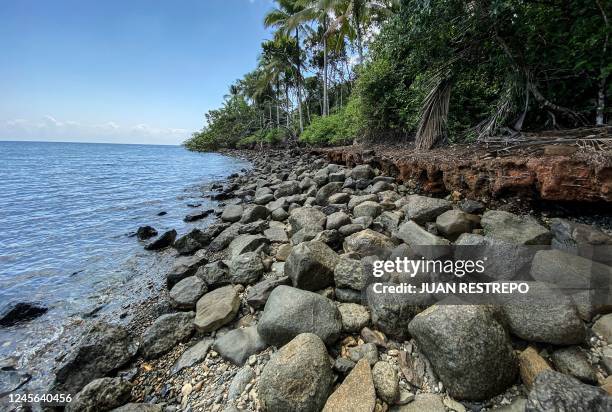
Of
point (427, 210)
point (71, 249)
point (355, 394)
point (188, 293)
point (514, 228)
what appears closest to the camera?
point (355, 394)

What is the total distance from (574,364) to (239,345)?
2371 mm

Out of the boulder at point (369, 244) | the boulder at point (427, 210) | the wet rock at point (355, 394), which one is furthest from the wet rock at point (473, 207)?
the wet rock at point (355, 394)

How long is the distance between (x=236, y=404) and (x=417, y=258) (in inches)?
79.5

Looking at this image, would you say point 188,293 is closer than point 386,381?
No

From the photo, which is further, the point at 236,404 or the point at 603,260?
the point at 603,260

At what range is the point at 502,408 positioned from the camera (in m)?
1.56

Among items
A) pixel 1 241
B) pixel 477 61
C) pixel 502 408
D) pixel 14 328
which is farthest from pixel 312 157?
pixel 502 408

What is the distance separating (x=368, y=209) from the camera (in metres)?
4.21

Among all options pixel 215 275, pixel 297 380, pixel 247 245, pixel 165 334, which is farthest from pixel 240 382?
pixel 247 245

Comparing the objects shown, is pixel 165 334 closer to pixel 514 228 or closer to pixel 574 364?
pixel 574 364

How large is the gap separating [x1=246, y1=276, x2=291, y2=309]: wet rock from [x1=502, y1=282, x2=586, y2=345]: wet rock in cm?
203

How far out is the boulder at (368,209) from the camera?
4.16 m

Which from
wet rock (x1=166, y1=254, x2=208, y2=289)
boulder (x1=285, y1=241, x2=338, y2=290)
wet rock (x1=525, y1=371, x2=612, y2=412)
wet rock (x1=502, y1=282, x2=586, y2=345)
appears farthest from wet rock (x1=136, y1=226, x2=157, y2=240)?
wet rock (x1=525, y1=371, x2=612, y2=412)

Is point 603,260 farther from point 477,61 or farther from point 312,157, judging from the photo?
point 312,157
